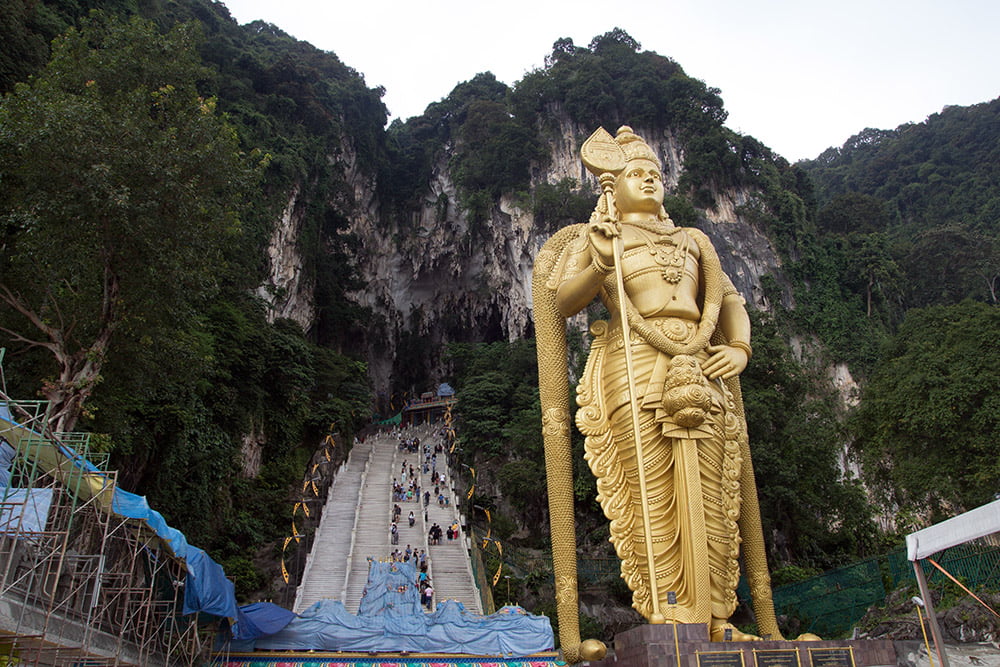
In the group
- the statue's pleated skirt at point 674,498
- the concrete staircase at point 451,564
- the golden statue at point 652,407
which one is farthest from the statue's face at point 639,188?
the concrete staircase at point 451,564

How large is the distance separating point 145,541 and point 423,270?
23.4m

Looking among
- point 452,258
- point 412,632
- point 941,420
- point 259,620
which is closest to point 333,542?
point 412,632

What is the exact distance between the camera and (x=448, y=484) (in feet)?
55.1

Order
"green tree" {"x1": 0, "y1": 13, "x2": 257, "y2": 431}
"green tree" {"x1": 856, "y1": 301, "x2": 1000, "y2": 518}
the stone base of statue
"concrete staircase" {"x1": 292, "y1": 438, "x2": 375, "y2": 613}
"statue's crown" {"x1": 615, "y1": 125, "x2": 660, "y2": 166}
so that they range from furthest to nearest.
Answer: "concrete staircase" {"x1": 292, "y1": 438, "x2": 375, "y2": 613}
"green tree" {"x1": 856, "y1": 301, "x2": 1000, "y2": 518}
"green tree" {"x1": 0, "y1": 13, "x2": 257, "y2": 431}
"statue's crown" {"x1": 615, "y1": 125, "x2": 660, "y2": 166}
the stone base of statue

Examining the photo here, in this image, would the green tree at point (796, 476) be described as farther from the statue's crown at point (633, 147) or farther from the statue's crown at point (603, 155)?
the statue's crown at point (603, 155)

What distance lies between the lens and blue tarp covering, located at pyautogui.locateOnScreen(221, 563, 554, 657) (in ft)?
28.9

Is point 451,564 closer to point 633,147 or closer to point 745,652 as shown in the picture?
point 633,147

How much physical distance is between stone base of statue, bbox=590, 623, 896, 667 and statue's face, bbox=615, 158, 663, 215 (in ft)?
11.3

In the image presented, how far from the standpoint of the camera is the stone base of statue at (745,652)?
4281mm

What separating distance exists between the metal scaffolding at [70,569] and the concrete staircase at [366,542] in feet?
10.4

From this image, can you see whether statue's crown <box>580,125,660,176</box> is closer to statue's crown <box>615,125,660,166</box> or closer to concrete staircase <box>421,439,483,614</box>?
statue's crown <box>615,125,660,166</box>

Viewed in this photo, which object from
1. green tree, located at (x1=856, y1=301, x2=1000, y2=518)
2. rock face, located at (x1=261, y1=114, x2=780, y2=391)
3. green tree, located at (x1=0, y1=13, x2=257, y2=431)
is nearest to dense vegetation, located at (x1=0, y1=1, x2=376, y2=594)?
green tree, located at (x1=0, y1=13, x2=257, y2=431)

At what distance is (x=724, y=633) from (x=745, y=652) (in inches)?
19.2

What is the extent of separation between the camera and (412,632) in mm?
9055
